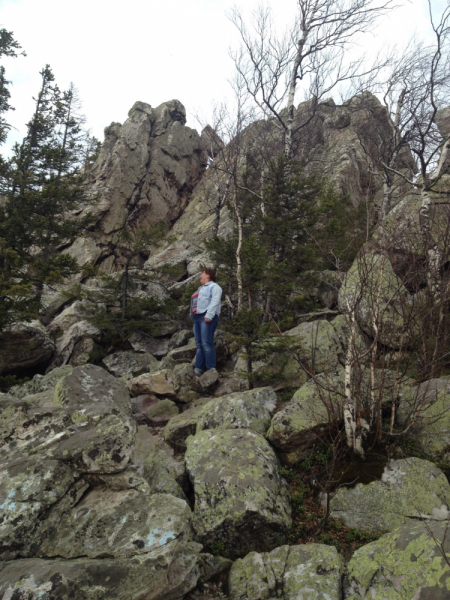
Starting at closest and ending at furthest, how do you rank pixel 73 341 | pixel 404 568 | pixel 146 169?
1. pixel 404 568
2. pixel 73 341
3. pixel 146 169

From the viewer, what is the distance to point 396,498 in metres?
4.10

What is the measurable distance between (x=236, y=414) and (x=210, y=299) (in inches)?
135

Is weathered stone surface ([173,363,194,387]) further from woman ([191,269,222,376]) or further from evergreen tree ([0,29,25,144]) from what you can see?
evergreen tree ([0,29,25,144])

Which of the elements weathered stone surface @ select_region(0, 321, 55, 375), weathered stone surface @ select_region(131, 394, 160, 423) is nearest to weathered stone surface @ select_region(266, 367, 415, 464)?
weathered stone surface @ select_region(131, 394, 160, 423)

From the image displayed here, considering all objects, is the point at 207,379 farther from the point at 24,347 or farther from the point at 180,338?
the point at 24,347

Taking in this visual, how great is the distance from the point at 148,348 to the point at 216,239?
4241 mm

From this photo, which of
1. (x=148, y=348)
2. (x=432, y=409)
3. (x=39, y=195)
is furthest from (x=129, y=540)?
(x=39, y=195)

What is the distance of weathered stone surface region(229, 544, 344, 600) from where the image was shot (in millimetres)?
3000

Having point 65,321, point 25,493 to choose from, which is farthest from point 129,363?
point 25,493

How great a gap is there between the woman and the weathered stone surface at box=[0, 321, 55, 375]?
5.53 metres

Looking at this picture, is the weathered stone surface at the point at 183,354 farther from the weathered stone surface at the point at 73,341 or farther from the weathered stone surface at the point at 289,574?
the weathered stone surface at the point at 289,574

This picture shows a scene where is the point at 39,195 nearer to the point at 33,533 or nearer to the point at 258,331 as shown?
the point at 258,331

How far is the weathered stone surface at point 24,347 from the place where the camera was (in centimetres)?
1025

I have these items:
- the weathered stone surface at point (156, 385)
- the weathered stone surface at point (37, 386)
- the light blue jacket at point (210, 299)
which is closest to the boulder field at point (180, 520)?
the weathered stone surface at point (156, 385)
